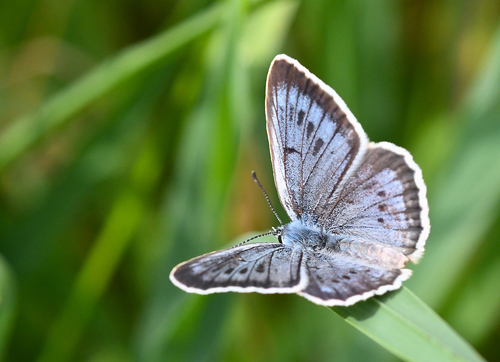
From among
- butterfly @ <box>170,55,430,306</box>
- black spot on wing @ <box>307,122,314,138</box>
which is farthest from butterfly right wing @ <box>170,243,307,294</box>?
black spot on wing @ <box>307,122,314,138</box>

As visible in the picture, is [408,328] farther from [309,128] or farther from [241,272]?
[309,128]

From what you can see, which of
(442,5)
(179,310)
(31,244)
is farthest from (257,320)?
(442,5)

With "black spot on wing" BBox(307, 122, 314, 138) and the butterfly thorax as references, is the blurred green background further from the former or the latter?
"black spot on wing" BBox(307, 122, 314, 138)

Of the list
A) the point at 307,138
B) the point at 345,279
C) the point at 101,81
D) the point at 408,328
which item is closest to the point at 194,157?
the point at 101,81

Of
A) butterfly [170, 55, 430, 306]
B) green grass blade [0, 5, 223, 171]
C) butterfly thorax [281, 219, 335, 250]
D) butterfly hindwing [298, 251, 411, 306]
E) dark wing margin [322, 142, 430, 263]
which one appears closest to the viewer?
butterfly hindwing [298, 251, 411, 306]

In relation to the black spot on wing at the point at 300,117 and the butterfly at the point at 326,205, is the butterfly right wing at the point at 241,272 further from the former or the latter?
the black spot on wing at the point at 300,117

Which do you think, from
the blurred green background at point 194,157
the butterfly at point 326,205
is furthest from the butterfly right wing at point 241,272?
the blurred green background at point 194,157

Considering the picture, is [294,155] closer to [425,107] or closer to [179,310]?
[179,310]
